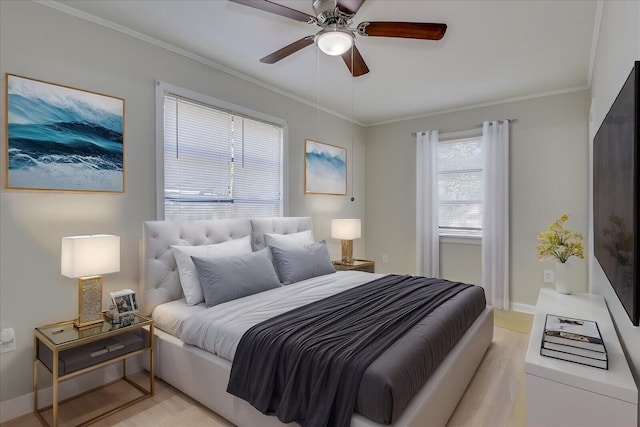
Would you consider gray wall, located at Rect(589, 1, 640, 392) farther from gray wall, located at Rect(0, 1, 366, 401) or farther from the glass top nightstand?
gray wall, located at Rect(0, 1, 366, 401)

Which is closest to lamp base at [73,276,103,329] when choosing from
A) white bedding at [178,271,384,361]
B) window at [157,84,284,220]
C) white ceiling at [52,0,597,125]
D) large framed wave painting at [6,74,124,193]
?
white bedding at [178,271,384,361]

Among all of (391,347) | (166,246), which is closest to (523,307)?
(391,347)

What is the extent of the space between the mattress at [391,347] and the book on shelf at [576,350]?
51 centimetres

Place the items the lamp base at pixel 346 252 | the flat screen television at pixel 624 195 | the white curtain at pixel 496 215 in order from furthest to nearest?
the lamp base at pixel 346 252 < the white curtain at pixel 496 215 < the flat screen television at pixel 624 195

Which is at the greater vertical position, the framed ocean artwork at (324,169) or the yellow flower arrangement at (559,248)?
the framed ocean artwork at (324,169)

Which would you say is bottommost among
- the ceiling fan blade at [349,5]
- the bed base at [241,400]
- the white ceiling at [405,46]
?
the bed base at [241,400]

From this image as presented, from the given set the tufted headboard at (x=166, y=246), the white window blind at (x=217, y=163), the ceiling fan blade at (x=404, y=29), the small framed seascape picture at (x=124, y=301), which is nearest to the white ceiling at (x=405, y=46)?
the ceiling fan blade at (x=404, y=29)

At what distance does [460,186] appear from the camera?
4531 mm

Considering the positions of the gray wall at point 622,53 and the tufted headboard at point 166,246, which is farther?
the tufted headboard at point 166,246

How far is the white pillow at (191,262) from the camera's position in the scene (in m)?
2.52

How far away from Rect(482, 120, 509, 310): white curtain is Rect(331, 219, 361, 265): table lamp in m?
1.63

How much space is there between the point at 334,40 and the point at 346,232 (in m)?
2.56

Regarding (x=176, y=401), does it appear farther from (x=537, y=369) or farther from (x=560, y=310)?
(x=560, y=310)

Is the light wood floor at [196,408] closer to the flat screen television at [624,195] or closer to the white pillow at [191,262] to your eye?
the white pillow at [191,262]
